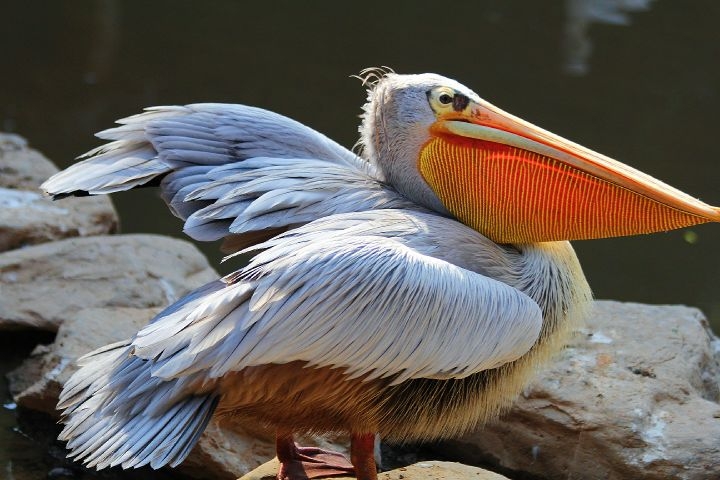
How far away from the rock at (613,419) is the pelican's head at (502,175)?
899 mm

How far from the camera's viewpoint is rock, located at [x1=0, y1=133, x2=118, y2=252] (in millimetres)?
5512

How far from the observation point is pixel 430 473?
3.89m

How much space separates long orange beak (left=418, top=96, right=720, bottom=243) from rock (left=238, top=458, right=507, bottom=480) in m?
0.82

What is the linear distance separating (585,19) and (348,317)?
27.7 feet

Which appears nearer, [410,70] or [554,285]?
[554,285]

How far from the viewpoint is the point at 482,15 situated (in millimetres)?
11008

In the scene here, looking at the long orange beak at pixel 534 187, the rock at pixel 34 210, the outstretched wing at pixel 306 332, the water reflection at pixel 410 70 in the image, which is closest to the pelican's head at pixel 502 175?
the long orange beak at pixel 534 187

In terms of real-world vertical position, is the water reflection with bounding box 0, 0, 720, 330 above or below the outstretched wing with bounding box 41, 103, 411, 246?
below

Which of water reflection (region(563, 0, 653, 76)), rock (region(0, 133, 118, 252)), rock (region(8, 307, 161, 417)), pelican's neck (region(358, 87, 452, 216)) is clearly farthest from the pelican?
water reflection (region(563, 0, 653, 76))

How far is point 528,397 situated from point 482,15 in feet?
23.7

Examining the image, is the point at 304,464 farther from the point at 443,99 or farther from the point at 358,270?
the point at 443,99

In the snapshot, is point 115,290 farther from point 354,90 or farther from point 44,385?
point 354,90

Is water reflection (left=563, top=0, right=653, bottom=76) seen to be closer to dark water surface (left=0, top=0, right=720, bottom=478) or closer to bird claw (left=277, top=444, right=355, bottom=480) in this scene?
dark water surface (left=0, top=0, right=720, bottom=478)

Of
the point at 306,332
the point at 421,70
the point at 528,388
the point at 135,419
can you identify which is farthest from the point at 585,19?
the point at 135,419
